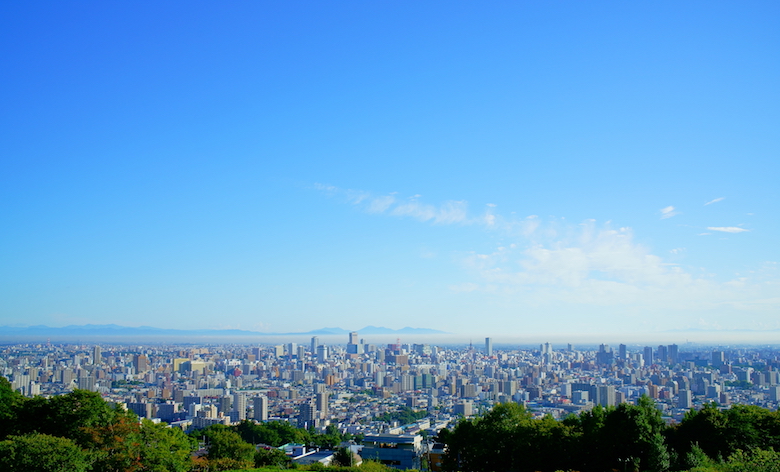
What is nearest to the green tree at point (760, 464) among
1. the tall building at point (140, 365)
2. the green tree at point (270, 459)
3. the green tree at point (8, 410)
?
the green tree at point (270, 459)

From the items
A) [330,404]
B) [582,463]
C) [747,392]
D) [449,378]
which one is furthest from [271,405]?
[582,463]

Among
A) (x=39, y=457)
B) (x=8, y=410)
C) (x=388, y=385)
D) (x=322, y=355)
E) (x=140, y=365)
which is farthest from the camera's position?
(x=322, y=355)

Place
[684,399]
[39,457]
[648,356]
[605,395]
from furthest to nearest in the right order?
[648,356] < [605,395] < [684,399] < [39,457]

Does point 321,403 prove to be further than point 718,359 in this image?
No

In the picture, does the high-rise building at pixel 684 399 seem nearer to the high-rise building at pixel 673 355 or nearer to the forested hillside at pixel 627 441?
the forested hillside at pixel 627 441

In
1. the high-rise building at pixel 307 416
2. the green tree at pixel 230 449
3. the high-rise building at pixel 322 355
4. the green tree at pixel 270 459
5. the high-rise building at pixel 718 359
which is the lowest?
the high-rise building at pixel 322 355

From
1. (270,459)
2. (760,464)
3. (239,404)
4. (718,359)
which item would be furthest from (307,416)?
(718,359)

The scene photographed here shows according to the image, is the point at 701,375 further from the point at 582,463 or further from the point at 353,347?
the point at 353,347

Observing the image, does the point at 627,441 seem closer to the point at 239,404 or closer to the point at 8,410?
the point at 8,410

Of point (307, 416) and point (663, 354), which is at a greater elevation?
point (663, 354)
